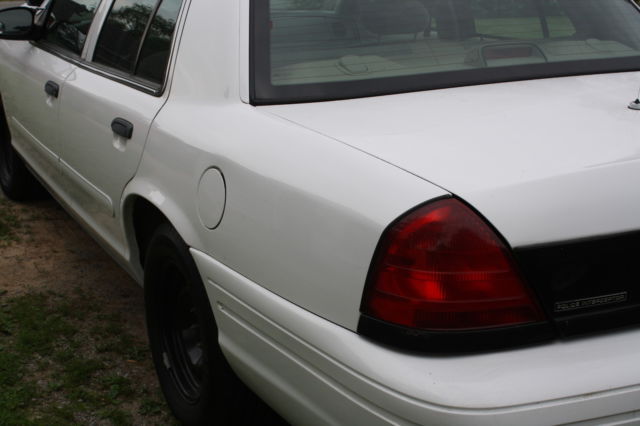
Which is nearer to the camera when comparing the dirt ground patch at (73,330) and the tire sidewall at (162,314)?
the tire sidewall at (162,314)

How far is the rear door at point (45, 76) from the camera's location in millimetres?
3790

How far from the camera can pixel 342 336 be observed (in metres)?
1.88

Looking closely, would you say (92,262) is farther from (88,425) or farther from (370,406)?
(370,406)

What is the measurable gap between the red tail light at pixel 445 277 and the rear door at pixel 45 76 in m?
2.36

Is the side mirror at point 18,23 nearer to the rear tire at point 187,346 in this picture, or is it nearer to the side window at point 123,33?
the side window at point 123,33

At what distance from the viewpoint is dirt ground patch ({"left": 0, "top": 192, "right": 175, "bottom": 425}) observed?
3.12 meters

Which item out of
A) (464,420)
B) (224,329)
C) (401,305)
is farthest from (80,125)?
(464,420)

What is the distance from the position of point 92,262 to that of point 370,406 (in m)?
3.07

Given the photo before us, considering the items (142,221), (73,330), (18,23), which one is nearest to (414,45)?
(142,221)

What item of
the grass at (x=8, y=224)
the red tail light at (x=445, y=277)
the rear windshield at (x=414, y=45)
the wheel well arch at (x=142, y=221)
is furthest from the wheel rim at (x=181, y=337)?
the grass at (x=8, y=224)

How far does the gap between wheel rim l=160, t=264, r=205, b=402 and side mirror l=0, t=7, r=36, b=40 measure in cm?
196

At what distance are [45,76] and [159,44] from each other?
1.18 m

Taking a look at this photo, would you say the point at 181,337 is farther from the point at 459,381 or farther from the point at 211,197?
the point at 459,381

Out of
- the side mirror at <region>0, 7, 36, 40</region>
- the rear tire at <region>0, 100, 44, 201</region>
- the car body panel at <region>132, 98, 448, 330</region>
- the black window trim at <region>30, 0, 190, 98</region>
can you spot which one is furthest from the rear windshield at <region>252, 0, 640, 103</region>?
the rear tire at <region>0, 100, 44, 201</region>
